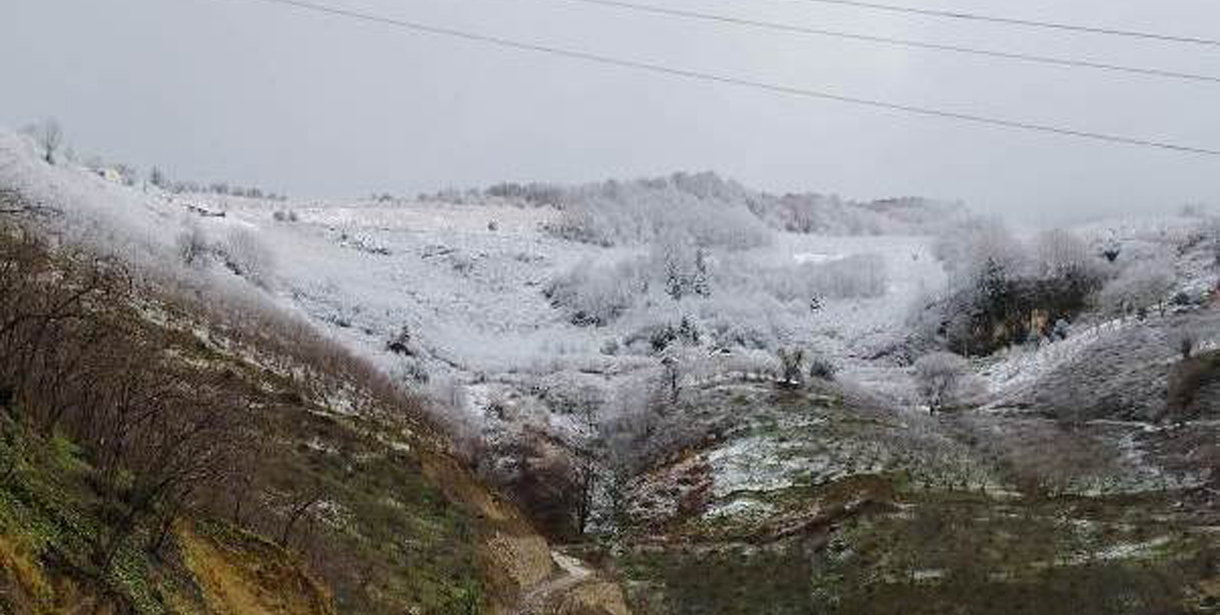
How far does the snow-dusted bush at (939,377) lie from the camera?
260 feet

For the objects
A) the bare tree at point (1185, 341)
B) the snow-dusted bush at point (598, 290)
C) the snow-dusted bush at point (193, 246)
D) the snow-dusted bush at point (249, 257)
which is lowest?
the snow-dusted bush at point (598, 290)

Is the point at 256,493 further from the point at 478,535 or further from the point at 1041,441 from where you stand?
the point at 1041,441

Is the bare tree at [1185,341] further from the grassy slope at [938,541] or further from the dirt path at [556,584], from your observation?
the dirt path at [556,584]

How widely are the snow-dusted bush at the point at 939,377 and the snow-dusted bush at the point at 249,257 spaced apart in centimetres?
4816

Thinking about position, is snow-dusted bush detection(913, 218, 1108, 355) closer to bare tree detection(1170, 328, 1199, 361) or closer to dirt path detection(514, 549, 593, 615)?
bare tree detection(1170, 328, 1199, 361)

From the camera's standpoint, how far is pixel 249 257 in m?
95.8

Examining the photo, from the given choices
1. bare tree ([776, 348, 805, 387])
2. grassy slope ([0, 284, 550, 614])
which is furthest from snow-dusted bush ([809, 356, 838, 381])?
grassy slope ([0, 284, 550, 614])

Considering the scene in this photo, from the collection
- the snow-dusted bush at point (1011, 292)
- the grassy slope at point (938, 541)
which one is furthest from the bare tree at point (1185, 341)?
the snow-dusted bush at point (1011, 292)

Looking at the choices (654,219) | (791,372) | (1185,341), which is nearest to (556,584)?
(1185,341)

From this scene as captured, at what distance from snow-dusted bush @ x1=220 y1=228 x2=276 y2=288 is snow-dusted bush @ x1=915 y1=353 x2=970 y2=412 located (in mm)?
48158

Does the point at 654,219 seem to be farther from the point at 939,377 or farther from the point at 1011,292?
the point at 939,377

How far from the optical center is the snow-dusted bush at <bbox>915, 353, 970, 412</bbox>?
260 ft

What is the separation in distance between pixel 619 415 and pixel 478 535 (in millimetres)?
→ 41311

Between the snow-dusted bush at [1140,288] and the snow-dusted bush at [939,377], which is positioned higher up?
the snow-dusted bush at [1140,288]
